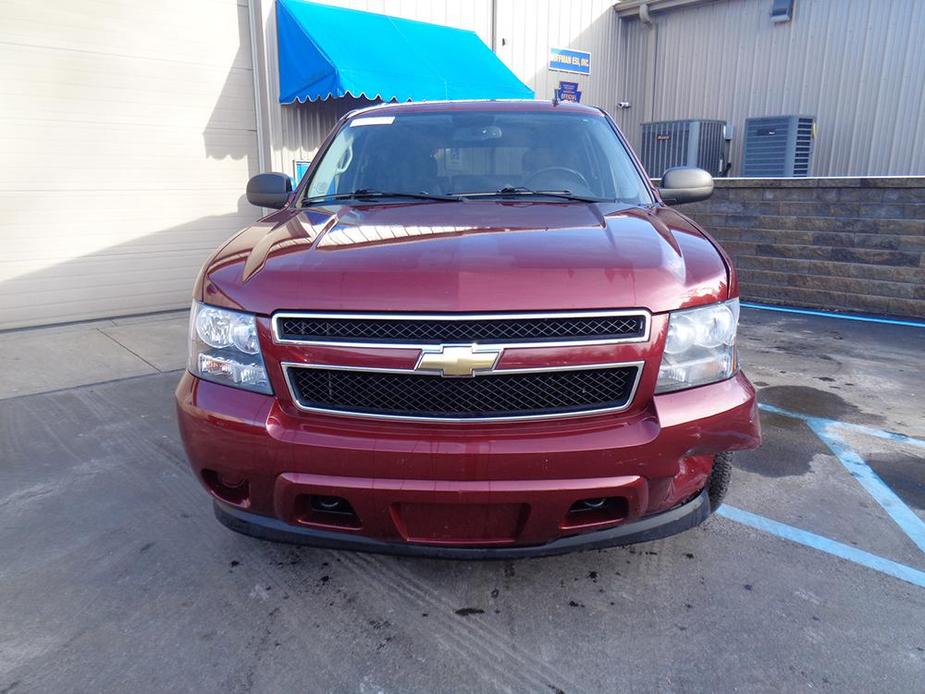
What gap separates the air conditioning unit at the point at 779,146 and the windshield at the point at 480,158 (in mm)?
8718

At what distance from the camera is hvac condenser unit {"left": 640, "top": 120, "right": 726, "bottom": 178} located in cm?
1139

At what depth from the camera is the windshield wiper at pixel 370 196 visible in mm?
2941

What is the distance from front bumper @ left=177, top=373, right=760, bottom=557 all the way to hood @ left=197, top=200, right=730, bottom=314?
338 mm

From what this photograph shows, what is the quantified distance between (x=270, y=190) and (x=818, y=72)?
1105 centimetres

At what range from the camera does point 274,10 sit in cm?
837

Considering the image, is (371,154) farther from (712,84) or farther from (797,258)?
(712,84)

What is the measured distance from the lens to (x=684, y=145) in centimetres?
1146

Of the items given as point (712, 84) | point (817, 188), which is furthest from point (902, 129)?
point (817, 188)

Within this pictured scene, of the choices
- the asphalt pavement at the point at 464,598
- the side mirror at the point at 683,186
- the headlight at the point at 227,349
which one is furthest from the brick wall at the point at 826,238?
the headlight at the point at 227,349

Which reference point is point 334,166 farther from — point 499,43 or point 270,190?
point 499,43

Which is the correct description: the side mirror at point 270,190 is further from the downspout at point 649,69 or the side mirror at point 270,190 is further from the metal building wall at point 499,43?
the downspout at point 649,69

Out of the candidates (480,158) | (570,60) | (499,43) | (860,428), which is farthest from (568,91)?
(480,158)

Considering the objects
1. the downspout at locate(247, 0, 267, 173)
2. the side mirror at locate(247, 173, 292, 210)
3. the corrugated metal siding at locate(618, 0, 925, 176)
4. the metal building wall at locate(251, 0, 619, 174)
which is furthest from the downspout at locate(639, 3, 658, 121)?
the side mirror at locate(247, 173, 292, 210)

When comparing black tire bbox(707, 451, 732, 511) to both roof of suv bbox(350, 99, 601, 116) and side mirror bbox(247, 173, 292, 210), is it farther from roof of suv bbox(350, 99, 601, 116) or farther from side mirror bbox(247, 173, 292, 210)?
side mirror bbox(247, 173, 292, 210)
